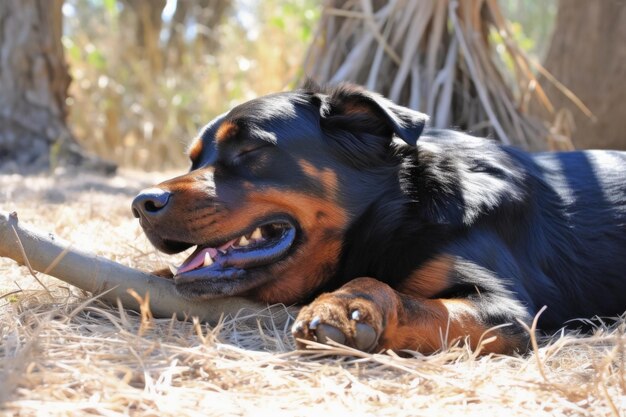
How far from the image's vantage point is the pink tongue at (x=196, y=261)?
2.63 meters

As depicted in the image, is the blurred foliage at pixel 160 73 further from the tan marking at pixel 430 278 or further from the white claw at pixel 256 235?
the tan marking at pixel 430 278

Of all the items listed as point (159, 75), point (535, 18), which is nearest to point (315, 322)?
point (159, 75)

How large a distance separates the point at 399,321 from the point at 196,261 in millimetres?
782

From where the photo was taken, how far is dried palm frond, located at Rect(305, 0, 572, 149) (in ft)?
17.1

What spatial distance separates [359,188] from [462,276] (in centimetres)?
52

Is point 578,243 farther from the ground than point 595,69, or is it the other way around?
point 595,69

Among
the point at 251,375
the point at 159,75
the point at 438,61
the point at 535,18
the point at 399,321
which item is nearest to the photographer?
the point at 251,375

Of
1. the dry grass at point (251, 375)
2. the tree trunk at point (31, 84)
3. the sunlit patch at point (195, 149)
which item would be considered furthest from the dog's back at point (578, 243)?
the tree trunk at point (31, 84)

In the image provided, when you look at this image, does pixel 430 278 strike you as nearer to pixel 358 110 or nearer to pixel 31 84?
pixel 358 110

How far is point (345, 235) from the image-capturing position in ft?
9.05

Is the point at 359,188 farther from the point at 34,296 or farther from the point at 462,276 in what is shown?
the point at 34,296

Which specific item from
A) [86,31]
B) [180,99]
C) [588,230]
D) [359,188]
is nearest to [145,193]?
[359,188]

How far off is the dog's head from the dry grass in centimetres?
22

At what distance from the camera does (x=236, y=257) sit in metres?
2.60
